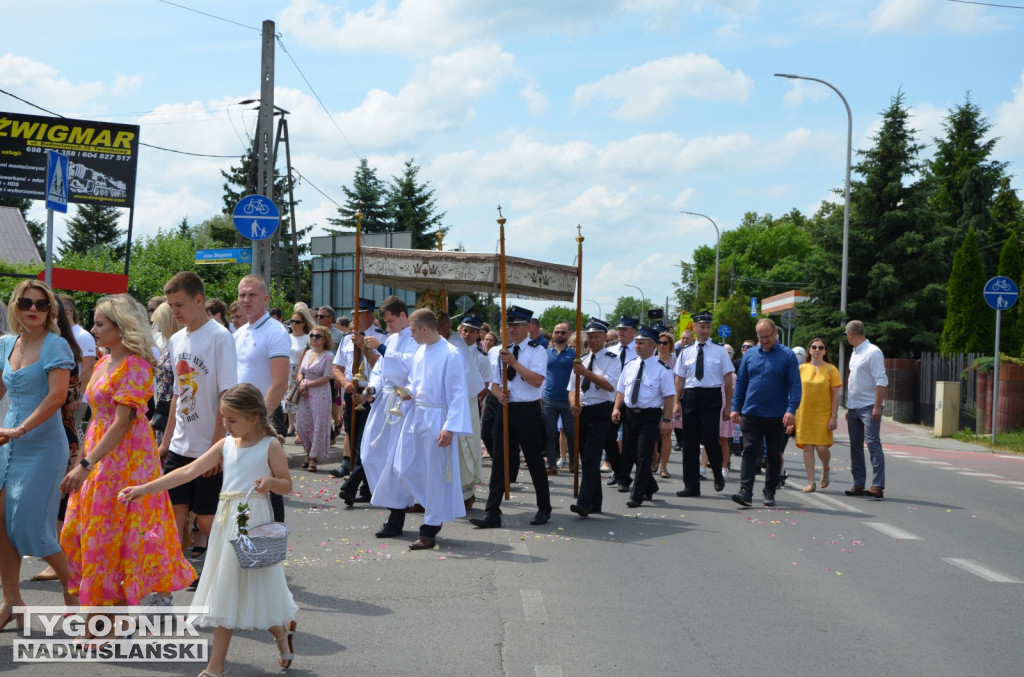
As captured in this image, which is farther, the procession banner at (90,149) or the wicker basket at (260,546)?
the procession banner at (90,149)

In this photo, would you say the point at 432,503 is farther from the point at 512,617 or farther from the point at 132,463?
the point at 132,463

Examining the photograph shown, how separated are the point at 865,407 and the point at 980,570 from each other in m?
4.73

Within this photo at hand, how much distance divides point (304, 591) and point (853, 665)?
11.3 ft

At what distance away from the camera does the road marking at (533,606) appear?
6160 millimetres

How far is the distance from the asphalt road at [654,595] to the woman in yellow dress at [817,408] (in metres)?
1.52

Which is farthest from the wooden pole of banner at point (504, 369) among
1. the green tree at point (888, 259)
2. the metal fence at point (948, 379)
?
the green tree at point (888, 259)

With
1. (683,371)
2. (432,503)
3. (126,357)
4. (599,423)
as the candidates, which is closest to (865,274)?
(683,371)

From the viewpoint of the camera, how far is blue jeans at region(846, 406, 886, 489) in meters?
12.4

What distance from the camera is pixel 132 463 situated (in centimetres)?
536

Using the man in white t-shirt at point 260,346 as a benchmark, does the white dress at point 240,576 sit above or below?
below

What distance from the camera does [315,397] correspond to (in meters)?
13.8

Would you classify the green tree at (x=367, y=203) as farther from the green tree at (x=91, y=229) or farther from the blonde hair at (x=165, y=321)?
the blonde hair at (x=165, y=321)

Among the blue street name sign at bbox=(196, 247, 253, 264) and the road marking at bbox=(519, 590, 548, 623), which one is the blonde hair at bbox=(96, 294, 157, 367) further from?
the blue street name sign at bbox=(196, 247, 253, 264)

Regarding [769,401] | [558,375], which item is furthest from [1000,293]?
[558,375]
